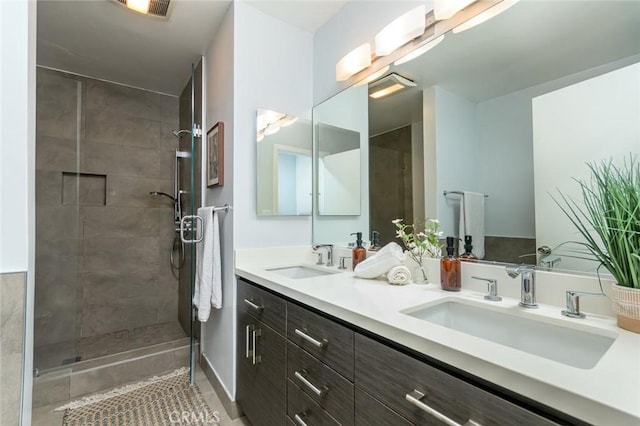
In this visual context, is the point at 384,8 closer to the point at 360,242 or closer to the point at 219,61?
the point at 219,61

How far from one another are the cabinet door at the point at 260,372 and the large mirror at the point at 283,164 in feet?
2.31

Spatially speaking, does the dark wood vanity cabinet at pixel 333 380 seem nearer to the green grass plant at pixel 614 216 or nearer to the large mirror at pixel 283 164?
the green grass plant at pixel 614 216

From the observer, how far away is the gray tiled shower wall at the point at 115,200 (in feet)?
6.95

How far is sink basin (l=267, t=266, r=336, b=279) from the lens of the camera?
1719 millimetres

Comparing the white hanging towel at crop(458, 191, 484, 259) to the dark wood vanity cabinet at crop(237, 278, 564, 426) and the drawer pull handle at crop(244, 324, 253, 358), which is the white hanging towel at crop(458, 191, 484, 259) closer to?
the dark wood vanity cabinet at crop(237, 278, 564, 426)

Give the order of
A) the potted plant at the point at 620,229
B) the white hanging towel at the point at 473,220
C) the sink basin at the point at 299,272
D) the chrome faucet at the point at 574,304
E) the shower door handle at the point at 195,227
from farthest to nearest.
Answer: the shower door handle at the point at 195,227
the sink basin at the point at 299,272
the white hanging towel at the point at 473,220
the chrome faucet at the point at 574,304
the potted plant at the point at 620,229

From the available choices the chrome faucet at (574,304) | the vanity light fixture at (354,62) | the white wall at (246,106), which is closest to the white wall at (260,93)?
the white wall at (246,106)

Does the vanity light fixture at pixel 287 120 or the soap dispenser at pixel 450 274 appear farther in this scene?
the vanity light fixture at pixel 287 120

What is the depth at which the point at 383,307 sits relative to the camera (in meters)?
0.88

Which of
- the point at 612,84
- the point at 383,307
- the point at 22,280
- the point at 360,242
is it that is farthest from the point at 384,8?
the point at 22,280

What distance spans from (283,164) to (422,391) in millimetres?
1509

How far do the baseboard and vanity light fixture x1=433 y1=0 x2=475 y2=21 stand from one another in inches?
88.2

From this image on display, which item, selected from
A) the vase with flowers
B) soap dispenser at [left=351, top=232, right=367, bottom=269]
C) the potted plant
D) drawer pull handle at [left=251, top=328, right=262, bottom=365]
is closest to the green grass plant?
the potted plant

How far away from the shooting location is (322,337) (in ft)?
3.20
